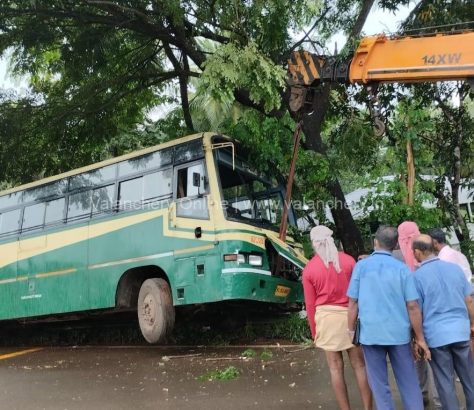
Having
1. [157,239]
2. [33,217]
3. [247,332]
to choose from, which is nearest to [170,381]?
[157,239]

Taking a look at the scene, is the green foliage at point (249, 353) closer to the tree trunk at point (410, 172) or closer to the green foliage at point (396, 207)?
the green foliage at point (396, 207)

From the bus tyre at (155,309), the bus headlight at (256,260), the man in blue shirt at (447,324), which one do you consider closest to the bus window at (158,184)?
the bus tyre at (155,309)

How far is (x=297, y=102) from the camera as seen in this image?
8.11 meters

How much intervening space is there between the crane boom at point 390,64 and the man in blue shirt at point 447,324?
131 inches

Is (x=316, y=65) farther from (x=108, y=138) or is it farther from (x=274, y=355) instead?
(x=108, y=138)

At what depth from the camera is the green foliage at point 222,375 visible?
6.74m

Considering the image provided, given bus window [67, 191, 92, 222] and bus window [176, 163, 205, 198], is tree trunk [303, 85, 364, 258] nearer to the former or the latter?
bus window [176, 163, 205, 198]

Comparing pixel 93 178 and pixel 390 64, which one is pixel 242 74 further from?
pixel 93 178

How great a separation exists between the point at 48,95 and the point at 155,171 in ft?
23.2

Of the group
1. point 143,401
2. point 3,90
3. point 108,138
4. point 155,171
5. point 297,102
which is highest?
point 3,90

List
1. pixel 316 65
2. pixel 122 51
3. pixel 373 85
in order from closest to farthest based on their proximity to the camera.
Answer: pixel 373 85 < pixel 316 65 < pixel 122 51

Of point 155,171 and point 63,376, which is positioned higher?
point 155,171

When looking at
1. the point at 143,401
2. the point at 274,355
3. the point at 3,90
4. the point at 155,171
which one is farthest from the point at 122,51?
the point at 143,401

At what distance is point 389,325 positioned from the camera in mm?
4086
